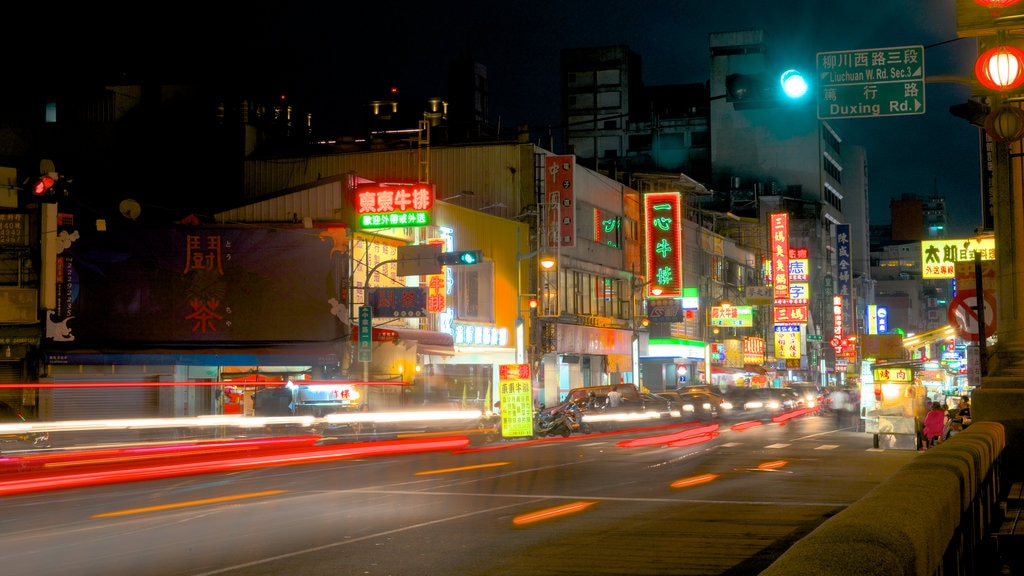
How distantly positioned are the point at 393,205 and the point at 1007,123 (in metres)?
25.2

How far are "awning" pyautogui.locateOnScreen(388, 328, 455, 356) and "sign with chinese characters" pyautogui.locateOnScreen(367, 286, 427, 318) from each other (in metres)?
2.03

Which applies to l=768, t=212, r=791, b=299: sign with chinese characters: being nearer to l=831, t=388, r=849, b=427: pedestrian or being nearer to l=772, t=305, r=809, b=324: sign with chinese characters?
l=772, t=305, r=809, b=324: sign with chinese characters

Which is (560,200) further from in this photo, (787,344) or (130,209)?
(787,344)

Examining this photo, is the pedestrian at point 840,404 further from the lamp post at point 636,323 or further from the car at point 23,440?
the car at point 23,440

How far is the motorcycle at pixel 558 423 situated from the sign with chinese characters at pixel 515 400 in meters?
2.46

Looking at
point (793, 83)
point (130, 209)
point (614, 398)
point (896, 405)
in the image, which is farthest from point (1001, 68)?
point (130, 209)

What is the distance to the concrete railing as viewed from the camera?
4148mm

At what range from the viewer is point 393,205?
36.7 metres

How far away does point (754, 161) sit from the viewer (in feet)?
318

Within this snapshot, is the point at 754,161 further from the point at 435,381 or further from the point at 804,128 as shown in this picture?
the point at 435,381

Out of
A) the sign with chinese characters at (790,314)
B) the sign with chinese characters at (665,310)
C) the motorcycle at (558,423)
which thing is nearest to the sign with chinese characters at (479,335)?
the motorcycle at (558,423)

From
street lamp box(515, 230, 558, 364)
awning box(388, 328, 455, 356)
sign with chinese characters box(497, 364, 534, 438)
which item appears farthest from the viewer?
street lamp box(515, 230, 558, 364)

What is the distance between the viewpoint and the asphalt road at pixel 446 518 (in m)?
10.9

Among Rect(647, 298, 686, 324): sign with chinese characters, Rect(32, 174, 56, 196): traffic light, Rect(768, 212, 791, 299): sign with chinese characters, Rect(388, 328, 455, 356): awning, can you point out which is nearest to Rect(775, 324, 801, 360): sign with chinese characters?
Rect(768, 212, 791, 299): sign with chinese characters
